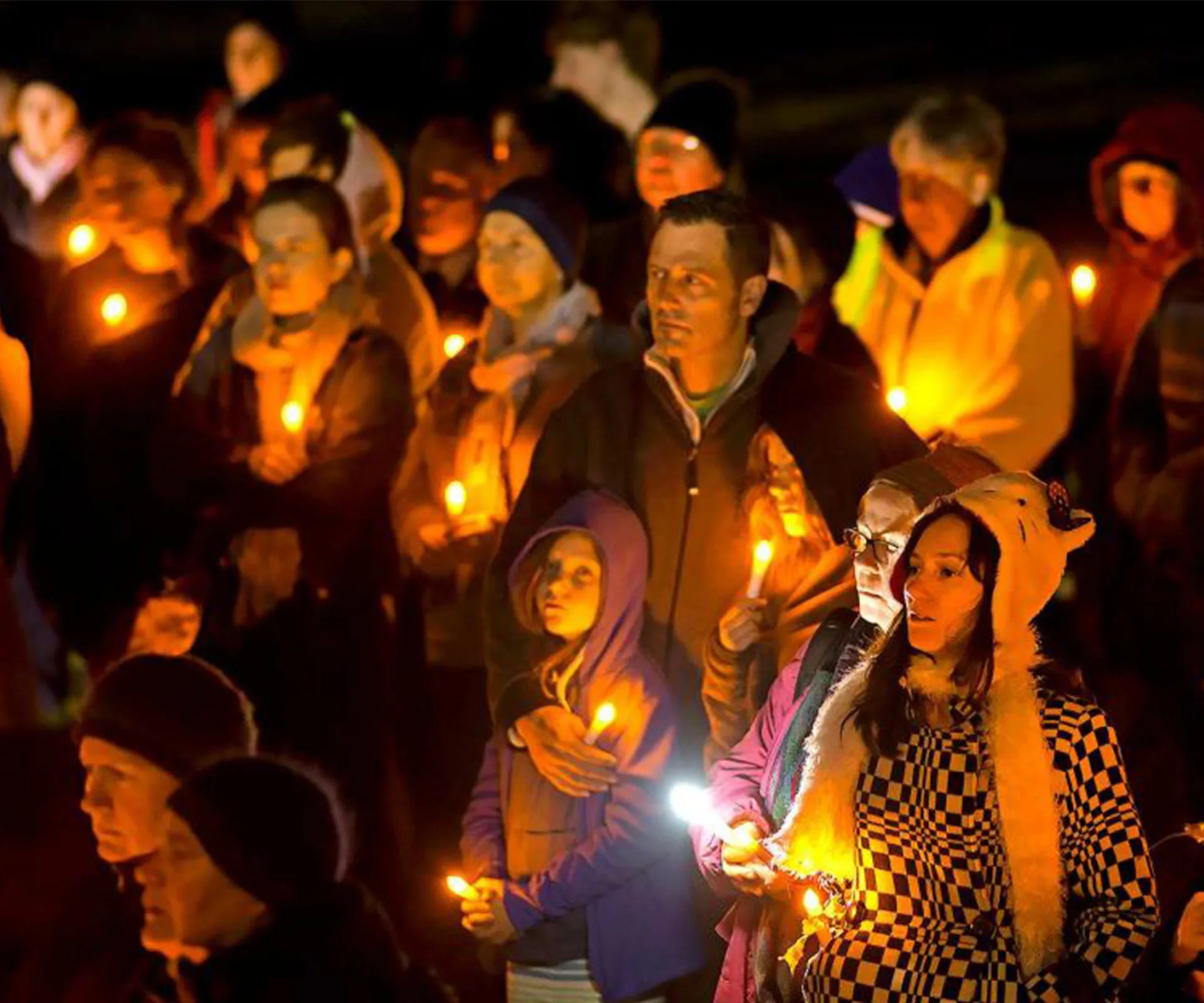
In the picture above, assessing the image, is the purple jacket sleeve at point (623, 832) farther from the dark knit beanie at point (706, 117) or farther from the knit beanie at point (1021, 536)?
the dark knit beanie at point (706, 117)

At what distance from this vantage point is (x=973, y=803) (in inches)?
186

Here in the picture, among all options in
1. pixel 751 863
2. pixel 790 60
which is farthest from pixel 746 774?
pixel 790 60

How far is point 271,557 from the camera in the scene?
6.87m

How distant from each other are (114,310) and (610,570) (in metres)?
2.43

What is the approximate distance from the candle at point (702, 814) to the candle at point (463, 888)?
0.53 m

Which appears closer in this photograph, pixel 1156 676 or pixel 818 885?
pixel 818 885

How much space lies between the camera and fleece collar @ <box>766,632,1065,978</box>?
465cm

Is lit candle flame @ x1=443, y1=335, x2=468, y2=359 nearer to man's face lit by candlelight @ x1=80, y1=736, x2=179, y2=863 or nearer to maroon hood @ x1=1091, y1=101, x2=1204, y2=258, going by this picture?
man's face lit by candlelight @ x1=80, y1=736, x2=179, y2=863

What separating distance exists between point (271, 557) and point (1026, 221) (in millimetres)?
2806

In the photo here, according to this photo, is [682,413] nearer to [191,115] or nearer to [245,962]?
[245,962]

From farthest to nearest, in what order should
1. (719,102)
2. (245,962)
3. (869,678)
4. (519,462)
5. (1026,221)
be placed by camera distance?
1. (1026,221)
2. (719,102)
3. (519,462)
4. (245,962)
5. (869,678)

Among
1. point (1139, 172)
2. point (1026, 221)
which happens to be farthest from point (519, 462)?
point (1026, 221)

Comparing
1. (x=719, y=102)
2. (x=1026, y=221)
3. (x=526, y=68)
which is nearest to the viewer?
(x=719, y=102)

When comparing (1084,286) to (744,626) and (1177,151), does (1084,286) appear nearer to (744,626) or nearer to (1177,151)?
(1177,151)
